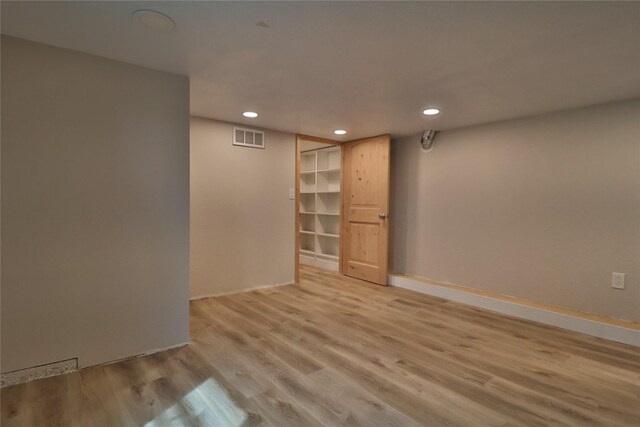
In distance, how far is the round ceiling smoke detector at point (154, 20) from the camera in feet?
4.99

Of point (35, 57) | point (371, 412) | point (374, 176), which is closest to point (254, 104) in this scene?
point (35, 57)

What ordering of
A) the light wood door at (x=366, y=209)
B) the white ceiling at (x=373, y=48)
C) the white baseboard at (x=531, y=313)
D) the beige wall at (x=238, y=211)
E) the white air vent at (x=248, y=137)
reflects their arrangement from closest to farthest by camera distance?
the white ceiling at (x=373, y=48), the white baseboard at (x=531, y=313), the beige wall at (x=238, y=211), the white air vent at (x=248, y=137), the light wood door at (x=366, y=209)

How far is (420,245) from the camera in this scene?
4113 mm

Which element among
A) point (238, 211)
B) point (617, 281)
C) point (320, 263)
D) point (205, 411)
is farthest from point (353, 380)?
point (320, 263)

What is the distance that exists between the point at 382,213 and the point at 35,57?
11.5 ft

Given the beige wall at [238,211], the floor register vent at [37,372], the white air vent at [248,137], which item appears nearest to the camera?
the floor register vent at [37,372]

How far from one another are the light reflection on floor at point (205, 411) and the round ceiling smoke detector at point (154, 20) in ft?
6.36

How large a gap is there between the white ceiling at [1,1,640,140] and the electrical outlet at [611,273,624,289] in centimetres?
146

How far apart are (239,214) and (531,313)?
3.13m

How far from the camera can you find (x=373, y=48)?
6.04 feet

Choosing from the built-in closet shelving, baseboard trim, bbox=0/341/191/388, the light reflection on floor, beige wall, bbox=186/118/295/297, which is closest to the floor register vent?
baseboard trim, bbox=0/341/191/388

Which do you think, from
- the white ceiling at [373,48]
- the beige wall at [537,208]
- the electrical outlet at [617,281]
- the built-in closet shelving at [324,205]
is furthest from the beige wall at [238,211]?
the electrical outlet at [617,281]

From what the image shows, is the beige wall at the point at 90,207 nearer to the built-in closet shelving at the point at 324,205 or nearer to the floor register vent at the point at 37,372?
the floor register vent at the point at 37,372

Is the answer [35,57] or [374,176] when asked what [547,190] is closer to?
[374,176]
